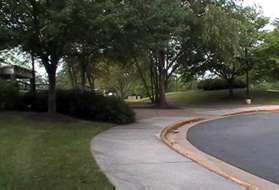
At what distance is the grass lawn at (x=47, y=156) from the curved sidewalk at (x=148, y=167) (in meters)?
0.30

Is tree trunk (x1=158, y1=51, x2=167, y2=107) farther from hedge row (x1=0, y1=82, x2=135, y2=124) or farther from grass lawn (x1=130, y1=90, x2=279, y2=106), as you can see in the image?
hedge row (x1=0, y1=82, x2=135, y2=124)

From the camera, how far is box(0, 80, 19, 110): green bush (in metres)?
21.1

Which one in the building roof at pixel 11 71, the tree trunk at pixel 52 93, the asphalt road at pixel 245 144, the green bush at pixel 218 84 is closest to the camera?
the asphalt road at pixel 245 144

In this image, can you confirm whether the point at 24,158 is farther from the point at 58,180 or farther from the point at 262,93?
the point at 262,93

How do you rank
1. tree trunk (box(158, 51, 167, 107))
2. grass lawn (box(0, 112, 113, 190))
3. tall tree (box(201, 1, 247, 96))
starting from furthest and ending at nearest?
tree trunk (box(158, 51, 167, 107)), tall tree (box(201, 1, 247, 96)), grass lawn (box(0, 112, 113, 190))

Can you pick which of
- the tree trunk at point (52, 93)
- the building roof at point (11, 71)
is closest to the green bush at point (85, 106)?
the tree trunk at point (52, 93)

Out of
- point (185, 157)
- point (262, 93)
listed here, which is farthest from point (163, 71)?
point (185, 157)

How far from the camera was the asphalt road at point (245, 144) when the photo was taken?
10258 mm

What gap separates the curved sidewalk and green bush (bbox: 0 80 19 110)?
748 cm

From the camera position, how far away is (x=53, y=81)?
65.5 feet

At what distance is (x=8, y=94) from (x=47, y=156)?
11.4 meters

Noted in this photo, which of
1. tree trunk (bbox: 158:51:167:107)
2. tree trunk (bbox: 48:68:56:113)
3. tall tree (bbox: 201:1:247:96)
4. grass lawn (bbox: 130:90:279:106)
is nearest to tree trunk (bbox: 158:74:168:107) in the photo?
tree trunk (bbox: 158:51:167:107)

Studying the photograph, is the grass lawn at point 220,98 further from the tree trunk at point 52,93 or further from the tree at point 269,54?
the tree trunk at point 52,93

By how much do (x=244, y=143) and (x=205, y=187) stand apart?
252 inches
